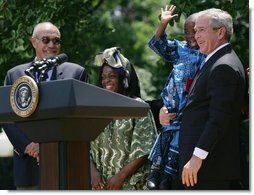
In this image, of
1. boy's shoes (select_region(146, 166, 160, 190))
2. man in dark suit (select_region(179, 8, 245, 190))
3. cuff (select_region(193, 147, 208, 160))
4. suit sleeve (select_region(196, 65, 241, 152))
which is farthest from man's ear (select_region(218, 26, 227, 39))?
boy's shoes (select_region(146, 166, 160, 190))

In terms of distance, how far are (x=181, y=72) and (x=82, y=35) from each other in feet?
13.4

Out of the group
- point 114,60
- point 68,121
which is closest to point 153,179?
point 114,60

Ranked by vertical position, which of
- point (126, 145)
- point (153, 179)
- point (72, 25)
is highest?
point (72, 25)

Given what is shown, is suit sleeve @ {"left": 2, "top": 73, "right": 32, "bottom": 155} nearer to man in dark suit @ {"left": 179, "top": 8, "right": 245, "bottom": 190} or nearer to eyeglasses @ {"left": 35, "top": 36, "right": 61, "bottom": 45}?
eyeglasses @ {"left": 35, "top": 36, "right": 61, "bottom": 45}

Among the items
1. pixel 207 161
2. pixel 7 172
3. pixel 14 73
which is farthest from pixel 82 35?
pixel 207 161

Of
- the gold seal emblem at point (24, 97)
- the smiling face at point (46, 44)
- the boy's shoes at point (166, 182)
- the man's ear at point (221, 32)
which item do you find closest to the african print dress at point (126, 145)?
the boy's shoes at point (166, 182)

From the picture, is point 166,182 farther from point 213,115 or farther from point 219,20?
point 219,20

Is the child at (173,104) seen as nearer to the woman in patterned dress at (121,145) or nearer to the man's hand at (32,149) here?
the woman in patterned dress at (121,145)

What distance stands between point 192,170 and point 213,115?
0.34 m

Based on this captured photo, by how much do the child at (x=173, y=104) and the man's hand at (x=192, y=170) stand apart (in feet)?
1.91

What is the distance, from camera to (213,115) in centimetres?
457

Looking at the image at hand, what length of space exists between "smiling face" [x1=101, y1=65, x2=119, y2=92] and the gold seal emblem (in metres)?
1.62

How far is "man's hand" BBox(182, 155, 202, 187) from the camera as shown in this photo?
4.59 meters

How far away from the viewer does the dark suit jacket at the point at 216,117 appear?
4.57 metres
